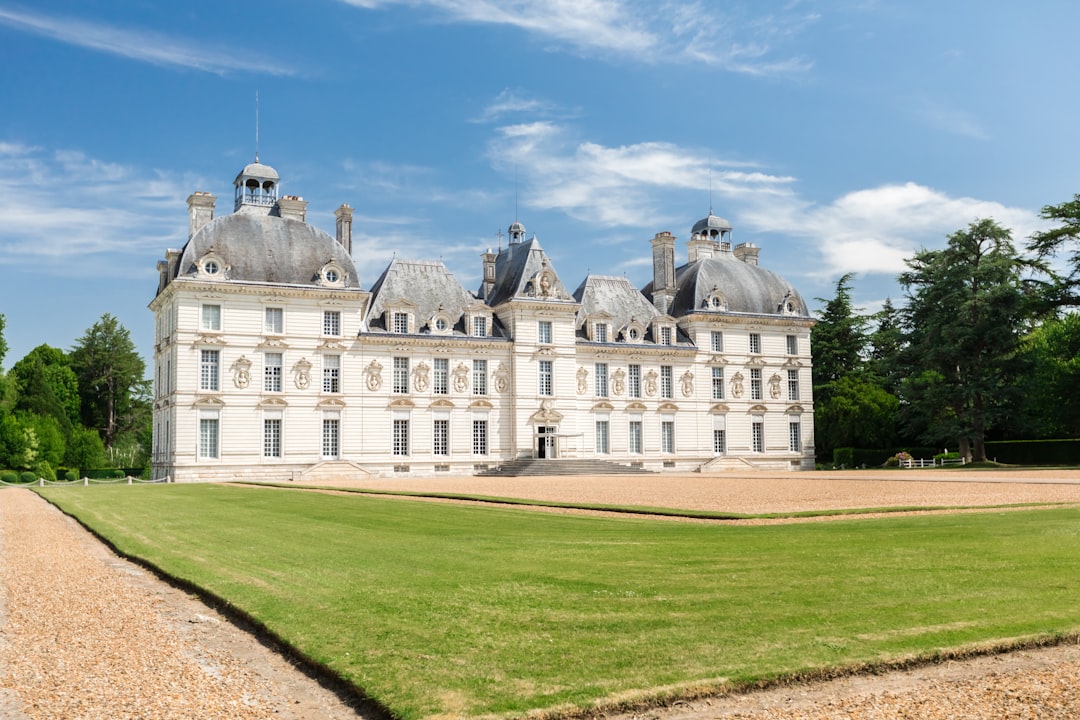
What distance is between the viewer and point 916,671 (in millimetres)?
6656

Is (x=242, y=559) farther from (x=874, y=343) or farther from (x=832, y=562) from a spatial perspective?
(x=874, y=343)

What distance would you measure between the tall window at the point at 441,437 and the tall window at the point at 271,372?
7.81m

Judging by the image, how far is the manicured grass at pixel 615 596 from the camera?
653cm

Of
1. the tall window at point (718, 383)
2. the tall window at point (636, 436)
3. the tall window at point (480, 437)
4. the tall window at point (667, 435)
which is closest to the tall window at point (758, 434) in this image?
the tall window at point (718, 383)

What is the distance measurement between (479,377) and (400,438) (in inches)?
200

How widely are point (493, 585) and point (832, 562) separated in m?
3.84

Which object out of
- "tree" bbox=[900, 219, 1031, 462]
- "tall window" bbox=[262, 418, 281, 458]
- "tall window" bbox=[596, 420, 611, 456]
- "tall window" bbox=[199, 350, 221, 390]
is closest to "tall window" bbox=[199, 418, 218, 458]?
"tall window" bbox=[199, 350, 221, 390]

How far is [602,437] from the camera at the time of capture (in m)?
51.6

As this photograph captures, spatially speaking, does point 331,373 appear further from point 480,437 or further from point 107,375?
point 107,375

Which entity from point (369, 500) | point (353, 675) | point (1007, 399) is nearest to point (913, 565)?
point (353, 675)

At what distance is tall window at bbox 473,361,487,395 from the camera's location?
4906 centimetres

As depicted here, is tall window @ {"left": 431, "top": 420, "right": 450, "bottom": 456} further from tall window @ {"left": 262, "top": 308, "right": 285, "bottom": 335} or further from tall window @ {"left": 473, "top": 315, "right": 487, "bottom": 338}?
tall window @ {"left": 262, "top": 308, "right": 285, "bottom": 335}

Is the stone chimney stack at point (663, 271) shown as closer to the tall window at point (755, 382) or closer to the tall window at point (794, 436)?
the tall window at point (755, 382)

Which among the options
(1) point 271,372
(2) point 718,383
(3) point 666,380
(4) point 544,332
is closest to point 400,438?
(1) point 271,372
